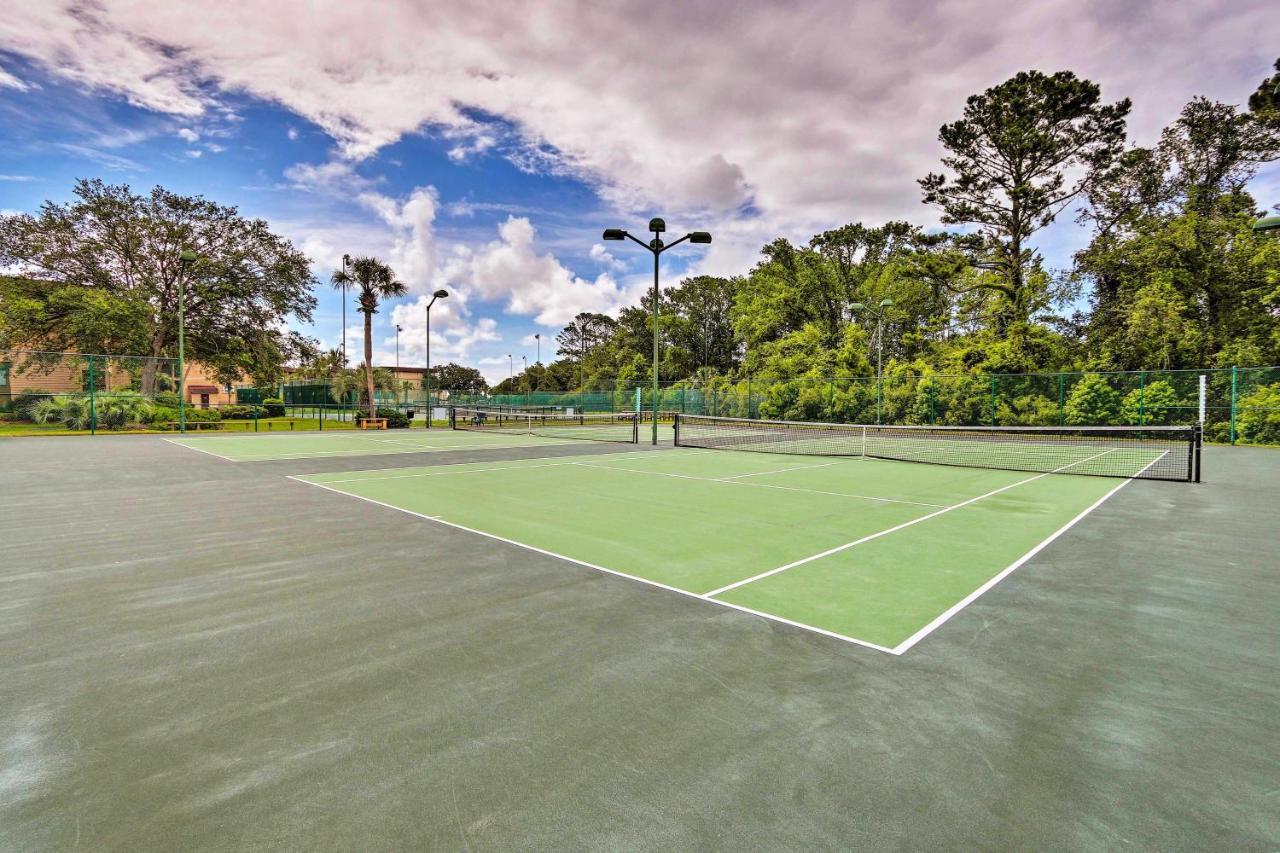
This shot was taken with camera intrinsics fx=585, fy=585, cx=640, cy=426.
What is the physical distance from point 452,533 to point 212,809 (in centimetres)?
498

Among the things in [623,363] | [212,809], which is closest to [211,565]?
[212,809]

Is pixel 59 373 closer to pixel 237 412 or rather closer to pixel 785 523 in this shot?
pixel 237 412

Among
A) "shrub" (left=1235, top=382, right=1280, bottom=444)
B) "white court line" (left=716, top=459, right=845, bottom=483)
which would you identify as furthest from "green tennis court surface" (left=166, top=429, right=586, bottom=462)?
"shrub" (left=1235, top=382, right=1280, bottom=444)

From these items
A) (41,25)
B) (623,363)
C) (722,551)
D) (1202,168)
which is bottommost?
(722,551)

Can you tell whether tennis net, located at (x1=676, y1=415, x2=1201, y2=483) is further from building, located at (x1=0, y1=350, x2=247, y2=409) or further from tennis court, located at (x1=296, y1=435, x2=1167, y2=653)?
building, located at (x1=0, y1=350, x2=247, y2=409)

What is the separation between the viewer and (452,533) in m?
7.23

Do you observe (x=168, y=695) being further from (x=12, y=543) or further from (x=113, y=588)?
(x=12, y=543)

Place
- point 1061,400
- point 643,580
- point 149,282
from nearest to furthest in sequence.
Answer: point 643,580 → point 1061,400 → point 149,282

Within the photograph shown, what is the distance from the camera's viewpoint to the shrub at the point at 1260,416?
2122cm

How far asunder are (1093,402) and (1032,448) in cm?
801

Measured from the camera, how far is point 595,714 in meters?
3.04

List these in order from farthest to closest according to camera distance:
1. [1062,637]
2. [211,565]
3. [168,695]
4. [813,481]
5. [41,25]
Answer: [41,25]
[813,481]
[211,565]
[1062,637]
[168,695]

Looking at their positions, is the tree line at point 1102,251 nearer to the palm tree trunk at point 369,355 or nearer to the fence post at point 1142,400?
the fence post at point 1142,400

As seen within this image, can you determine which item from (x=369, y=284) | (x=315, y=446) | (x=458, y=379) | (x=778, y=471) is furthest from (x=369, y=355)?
(x=458, y=379)
